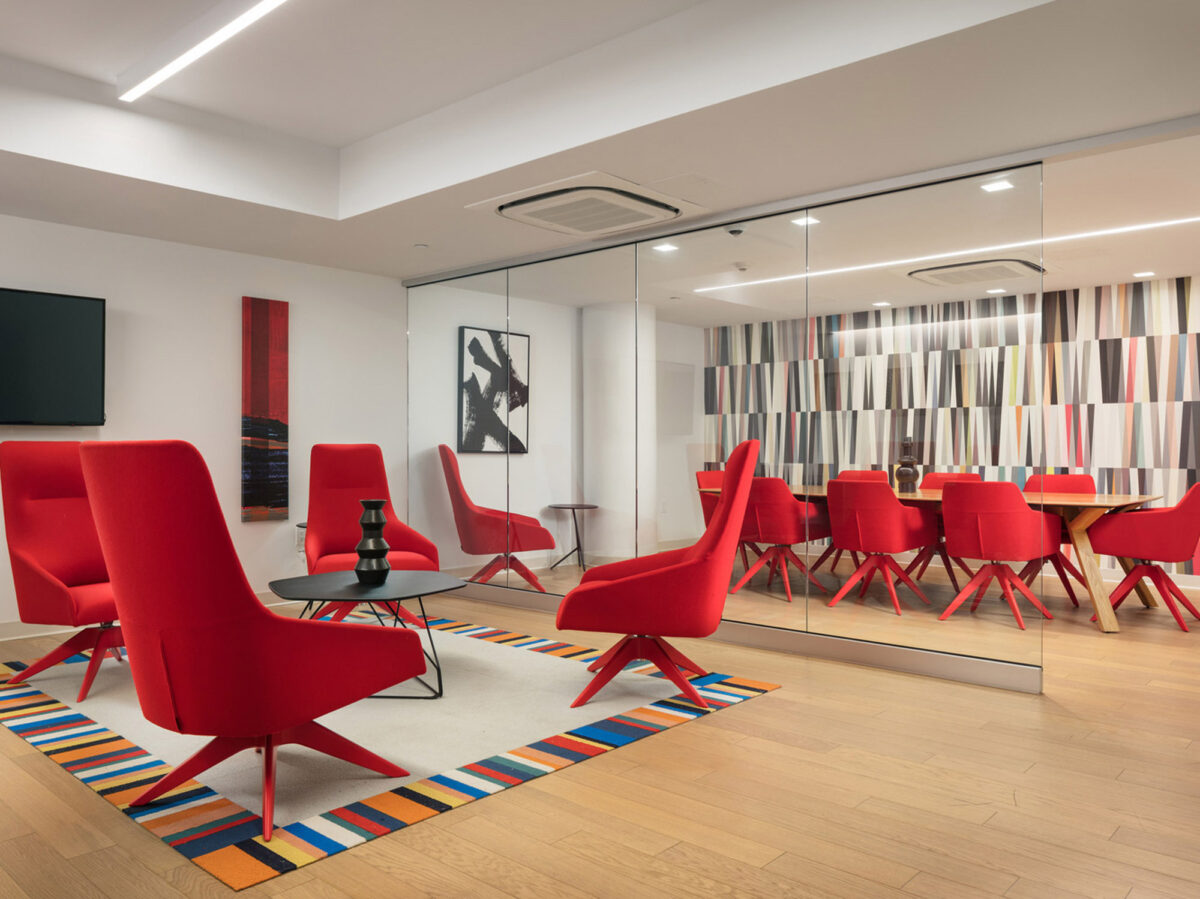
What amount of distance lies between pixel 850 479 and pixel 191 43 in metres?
3.68

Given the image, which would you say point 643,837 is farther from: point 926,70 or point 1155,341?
point 1155,341

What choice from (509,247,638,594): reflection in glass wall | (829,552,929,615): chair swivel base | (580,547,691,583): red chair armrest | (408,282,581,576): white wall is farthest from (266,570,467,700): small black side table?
(829,552,929,615): chair swivel base

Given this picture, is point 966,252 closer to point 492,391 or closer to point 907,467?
point 907,467

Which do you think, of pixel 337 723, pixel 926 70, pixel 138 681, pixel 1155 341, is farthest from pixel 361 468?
pixel 1155 341

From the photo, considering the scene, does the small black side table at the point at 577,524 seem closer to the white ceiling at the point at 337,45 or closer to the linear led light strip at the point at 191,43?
the white ceiling at the point at 337,45

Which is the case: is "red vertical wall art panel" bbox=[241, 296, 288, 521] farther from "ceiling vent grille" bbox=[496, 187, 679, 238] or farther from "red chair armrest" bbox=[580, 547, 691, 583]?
"red chair armrest" bbox=[580, 547, 691, 583]

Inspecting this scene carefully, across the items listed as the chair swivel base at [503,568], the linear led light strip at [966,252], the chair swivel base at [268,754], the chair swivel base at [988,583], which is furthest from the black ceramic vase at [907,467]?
the chair swivel base at [268,754]

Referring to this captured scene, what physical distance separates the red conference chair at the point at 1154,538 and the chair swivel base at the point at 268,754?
484 centimetres

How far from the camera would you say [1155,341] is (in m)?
7.34

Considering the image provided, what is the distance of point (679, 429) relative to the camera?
206 inches

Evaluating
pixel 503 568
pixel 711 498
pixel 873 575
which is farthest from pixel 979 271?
pixel 503 568

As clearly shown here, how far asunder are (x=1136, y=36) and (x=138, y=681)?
377 cm

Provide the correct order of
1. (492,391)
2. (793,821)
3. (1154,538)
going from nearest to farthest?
(793,821) → (1154,538) → (492,391)

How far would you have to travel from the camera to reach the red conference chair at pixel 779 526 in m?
4.77
